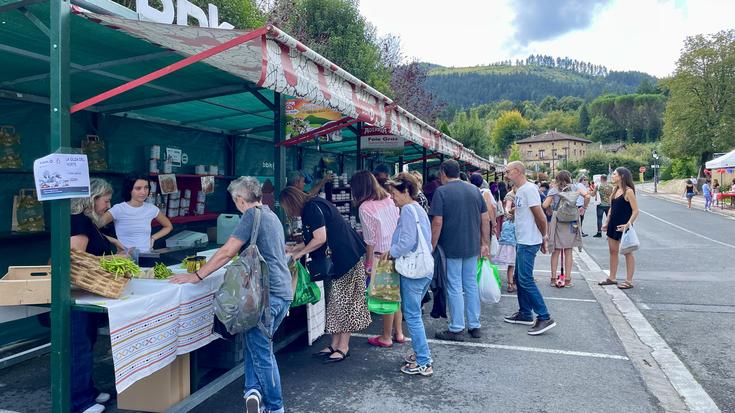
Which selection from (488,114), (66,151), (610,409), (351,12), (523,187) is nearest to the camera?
(66,151)

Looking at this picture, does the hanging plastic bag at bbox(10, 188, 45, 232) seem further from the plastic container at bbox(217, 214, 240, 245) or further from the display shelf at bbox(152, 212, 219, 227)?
the plastic container at bbox(217, 214, 240, 245)

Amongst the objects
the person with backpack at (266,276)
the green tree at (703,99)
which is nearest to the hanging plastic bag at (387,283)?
the person with backpack at (266,276)

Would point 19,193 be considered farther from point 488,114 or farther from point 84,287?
point 488,114

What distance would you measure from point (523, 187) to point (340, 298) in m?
2.43

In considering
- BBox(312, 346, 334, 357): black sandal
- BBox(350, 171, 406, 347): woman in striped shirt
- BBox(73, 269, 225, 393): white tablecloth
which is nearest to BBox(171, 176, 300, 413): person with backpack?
BBox(73, 269, 225, 393): white tablecloth

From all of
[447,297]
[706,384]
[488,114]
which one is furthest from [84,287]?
[488,114]

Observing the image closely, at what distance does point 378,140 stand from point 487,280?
3.56 m

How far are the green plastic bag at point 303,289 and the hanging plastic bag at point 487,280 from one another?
2045 mm

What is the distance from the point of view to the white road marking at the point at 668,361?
3693 millimetres

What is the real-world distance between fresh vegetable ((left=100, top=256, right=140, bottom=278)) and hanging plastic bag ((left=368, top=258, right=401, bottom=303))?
6.49ft

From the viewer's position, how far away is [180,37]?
3.06m

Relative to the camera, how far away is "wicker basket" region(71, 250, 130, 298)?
2.98 m

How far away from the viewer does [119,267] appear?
314cm

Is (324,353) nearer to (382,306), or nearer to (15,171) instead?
(382,306)
